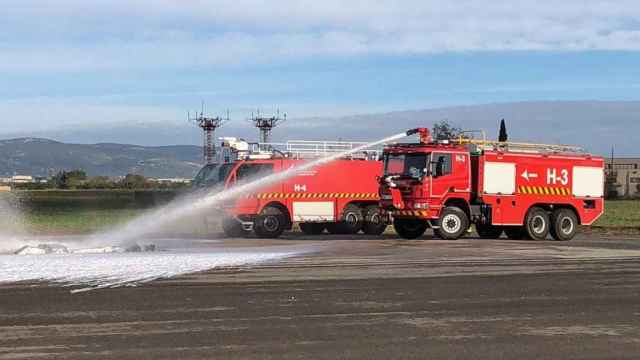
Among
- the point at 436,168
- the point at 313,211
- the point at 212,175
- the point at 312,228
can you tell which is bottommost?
the point at 312,228

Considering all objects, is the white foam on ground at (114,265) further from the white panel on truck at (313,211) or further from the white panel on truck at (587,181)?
the white panel on truck at (587,181)

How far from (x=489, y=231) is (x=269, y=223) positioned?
6.28 meters

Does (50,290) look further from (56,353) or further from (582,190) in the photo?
(582,190)

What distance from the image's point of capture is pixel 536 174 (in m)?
26.9

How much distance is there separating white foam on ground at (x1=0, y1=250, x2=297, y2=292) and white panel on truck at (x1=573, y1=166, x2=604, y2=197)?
10902 mm

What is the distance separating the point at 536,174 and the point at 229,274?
45.6 feet

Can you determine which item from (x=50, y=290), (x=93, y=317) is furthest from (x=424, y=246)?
(x=93, y=317)

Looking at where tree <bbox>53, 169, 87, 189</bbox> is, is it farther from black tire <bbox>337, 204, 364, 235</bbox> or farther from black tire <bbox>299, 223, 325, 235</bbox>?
black tire <bbox>337, 204, 364, 235</bbox>

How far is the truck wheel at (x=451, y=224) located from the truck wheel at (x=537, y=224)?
202cm

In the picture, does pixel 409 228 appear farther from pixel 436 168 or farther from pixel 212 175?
pixel 212 175

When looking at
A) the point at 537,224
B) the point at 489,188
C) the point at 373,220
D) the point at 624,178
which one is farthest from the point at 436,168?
the point at 624,178

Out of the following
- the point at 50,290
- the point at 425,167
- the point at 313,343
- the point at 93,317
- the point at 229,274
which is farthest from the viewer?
the point at 425,167

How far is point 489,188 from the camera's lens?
26.2 m

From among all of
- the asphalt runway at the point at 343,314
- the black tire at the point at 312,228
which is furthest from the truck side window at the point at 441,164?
the asphalt runway at the point at 343,314
